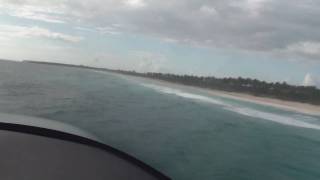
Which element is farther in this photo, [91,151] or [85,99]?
[85,99]

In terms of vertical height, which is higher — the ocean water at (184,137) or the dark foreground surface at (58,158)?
the dark foreground surface at (58,158)

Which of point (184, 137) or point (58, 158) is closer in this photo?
point (58, 158)

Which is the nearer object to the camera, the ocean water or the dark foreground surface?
the dark foreground surface

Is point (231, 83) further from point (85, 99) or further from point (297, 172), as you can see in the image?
point (297, 172)

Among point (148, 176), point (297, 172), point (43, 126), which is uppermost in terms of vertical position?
point (43, 126)

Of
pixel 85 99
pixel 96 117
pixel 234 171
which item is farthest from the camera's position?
pixel 85 99

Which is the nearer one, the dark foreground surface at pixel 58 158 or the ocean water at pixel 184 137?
the dark foreground surface at pixel 58 158

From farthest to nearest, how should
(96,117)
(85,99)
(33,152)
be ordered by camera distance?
(85,99)
(96,117)
(33,152)

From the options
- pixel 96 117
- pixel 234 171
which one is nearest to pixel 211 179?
pixel 234 171

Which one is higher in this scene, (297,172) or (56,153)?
(56,153)

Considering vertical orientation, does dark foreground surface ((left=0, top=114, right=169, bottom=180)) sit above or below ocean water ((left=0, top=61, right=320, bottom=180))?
above

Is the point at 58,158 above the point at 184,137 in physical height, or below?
above
